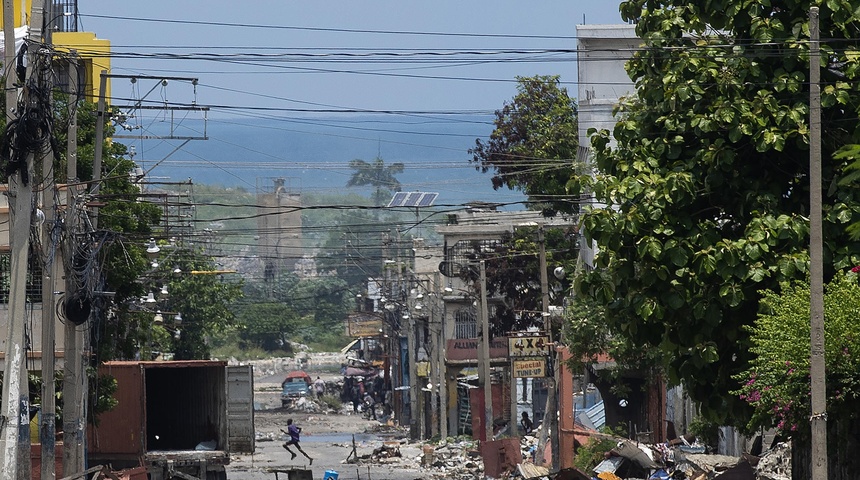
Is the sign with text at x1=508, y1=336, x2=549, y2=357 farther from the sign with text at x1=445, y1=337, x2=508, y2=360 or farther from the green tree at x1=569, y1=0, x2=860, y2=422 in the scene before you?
the sign with text at x1=445, y1=337, x2=508, y2=360

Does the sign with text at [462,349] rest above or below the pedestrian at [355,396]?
above

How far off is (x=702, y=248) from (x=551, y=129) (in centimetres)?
3149

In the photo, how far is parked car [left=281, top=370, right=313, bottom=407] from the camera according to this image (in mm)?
88938

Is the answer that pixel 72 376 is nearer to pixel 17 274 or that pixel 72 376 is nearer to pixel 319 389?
pixel 17 274

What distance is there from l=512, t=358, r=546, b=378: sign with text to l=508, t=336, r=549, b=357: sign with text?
0.21 metres

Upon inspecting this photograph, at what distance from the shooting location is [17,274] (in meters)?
19.5

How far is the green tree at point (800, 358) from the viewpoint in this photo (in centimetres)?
1534

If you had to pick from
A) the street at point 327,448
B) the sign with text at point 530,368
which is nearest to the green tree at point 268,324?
the street at point 327,448

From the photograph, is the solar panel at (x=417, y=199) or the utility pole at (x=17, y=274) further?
the solar panel at (x=417, y=199)

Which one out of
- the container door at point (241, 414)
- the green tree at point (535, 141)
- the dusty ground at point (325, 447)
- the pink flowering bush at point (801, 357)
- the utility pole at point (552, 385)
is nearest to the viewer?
the pink flowering bush at point (801, 357)

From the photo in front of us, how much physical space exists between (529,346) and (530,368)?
2.02 ft

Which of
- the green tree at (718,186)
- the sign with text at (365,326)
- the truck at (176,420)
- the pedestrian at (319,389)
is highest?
the green tree at (718,186)

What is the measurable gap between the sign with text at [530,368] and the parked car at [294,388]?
53.6 metres

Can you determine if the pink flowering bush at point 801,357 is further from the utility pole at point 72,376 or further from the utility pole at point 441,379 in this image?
the utility pole at point 441,379
